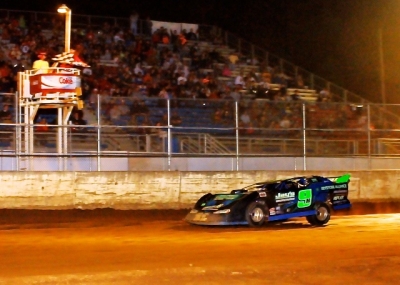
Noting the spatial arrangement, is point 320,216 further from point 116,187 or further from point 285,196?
point 116,187

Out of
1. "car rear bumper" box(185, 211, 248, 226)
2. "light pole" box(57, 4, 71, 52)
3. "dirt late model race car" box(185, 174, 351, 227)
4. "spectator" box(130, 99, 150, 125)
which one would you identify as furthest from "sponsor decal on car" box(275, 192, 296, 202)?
"light pole" box(57, 4, 71, 52)

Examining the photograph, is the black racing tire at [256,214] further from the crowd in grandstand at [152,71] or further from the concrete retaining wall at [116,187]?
the crowd in grandstand at [152,71]

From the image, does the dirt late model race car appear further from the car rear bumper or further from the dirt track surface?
the dirt track surface

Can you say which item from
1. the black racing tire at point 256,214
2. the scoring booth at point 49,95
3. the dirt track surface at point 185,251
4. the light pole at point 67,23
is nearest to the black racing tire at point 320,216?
the dirt track surface at point 185,251

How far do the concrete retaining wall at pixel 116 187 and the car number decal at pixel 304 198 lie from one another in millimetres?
4896

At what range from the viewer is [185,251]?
12953 mm

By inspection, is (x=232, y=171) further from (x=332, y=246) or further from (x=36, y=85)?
(x=332, y=246)

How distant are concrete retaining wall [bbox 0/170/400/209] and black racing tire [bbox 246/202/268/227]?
4955mm

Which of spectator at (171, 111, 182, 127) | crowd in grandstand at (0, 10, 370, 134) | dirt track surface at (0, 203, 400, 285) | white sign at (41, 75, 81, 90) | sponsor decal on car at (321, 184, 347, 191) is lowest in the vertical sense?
dirt track surface at (0, 203, 400, 285)

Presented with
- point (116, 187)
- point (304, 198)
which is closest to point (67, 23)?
point (116, 187)

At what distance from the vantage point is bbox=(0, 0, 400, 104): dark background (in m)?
41.5

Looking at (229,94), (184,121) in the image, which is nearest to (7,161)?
(184,121)

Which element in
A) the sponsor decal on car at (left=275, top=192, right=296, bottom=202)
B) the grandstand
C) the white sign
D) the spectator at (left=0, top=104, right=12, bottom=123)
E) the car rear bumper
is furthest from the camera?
the grandstand

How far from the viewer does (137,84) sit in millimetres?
27406
